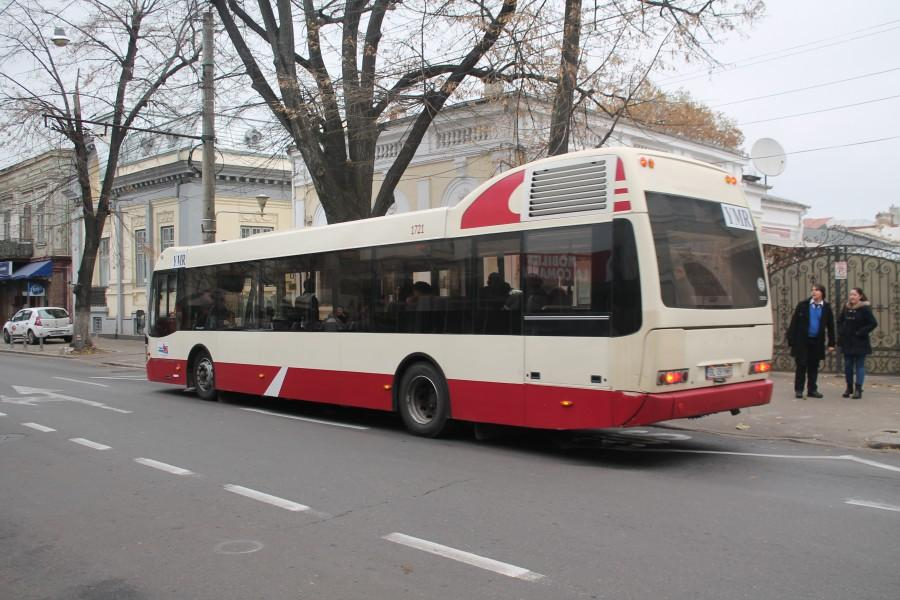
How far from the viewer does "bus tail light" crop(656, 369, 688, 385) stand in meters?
7.59

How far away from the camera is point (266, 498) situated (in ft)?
22.0

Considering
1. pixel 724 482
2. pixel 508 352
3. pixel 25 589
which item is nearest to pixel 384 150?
pixel 508 352

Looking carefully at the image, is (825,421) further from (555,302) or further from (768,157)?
(768,157)

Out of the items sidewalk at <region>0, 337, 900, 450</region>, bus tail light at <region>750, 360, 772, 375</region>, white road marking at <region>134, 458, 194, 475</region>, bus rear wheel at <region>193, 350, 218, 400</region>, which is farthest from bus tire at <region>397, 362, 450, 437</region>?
bus rear wheel at <region>193, 350, 218, 400</region>

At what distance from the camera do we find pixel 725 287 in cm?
835

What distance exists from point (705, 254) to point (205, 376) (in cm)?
960

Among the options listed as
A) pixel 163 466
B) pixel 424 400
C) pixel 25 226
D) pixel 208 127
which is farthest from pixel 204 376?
pixel 25 226

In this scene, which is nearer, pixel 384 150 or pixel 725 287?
pixel 725 287

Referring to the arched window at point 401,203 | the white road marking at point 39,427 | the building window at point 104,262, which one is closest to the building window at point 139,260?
the building window at point 104,262

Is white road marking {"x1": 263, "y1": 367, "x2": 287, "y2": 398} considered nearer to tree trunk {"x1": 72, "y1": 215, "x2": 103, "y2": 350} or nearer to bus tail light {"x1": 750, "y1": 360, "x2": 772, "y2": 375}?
bus tail light {"x1": 750, "y1": 360, "x2": 772, "y2": 375}

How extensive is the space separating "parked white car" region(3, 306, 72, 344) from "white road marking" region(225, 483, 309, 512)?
3139cm

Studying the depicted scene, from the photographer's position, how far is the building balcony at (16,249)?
46125 millimetres

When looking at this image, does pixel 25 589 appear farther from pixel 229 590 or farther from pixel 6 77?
pixel 6 77

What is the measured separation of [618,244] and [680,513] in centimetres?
270
